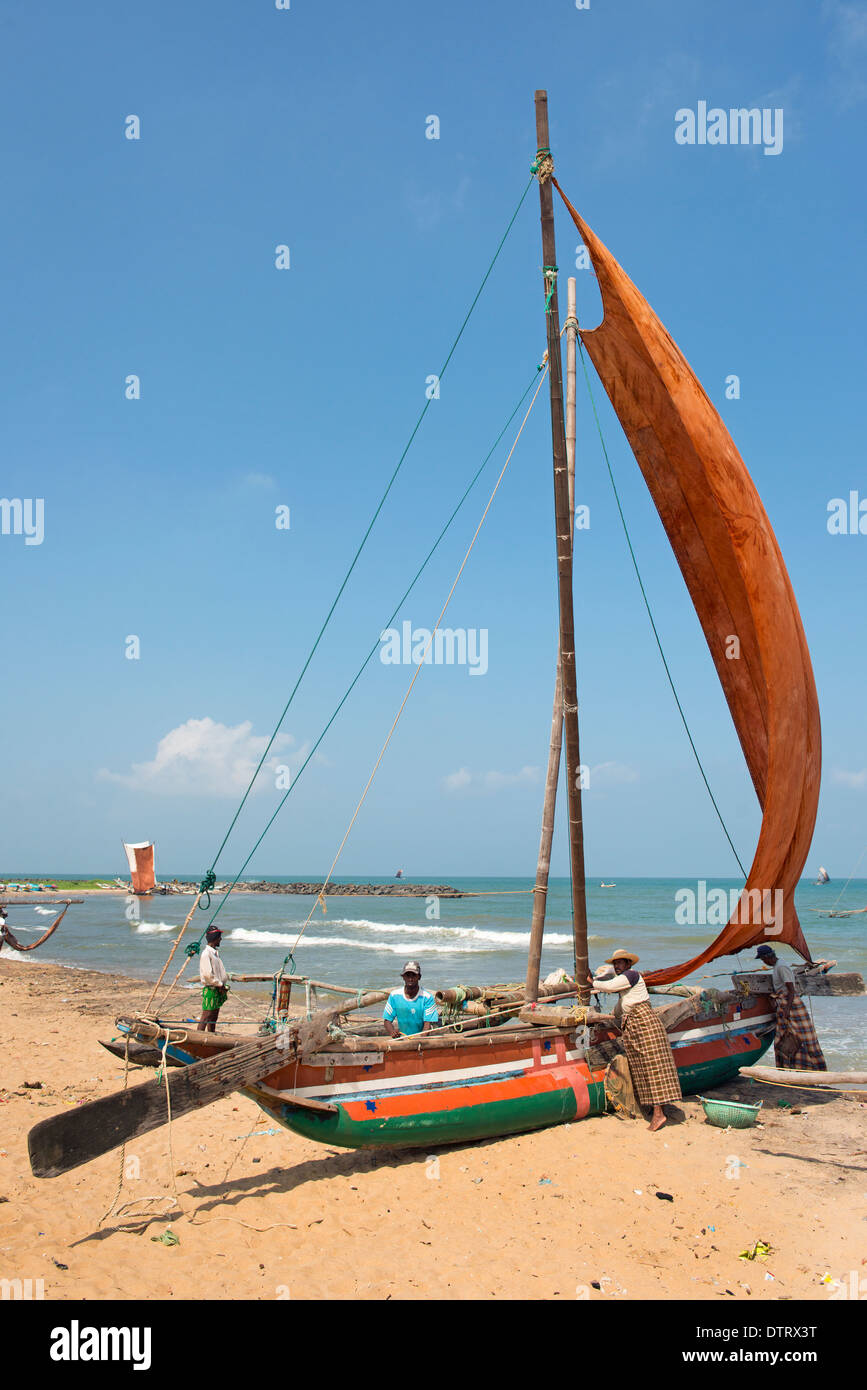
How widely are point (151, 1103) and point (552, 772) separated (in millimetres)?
5356

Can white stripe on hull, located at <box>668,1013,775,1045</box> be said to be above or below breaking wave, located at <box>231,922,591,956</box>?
above

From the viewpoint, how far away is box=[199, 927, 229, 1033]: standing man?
30.0 ft

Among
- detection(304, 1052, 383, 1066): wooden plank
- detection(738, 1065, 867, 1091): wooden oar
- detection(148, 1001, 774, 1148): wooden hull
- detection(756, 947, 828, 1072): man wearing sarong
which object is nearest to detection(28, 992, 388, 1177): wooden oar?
detection(304, 1052, 383, 1066): wooden plank

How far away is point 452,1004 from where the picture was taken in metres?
9.63

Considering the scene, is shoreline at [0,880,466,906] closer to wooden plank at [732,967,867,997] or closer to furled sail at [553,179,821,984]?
wooden plank at [732,967,867,997]

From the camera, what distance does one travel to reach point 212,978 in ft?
30.0

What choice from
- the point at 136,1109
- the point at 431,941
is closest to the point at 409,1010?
the point at 136,1109

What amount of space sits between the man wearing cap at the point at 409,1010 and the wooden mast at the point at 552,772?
1329 millimetres

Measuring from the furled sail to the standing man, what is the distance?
533 centimetres

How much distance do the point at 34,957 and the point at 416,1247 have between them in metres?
28.0


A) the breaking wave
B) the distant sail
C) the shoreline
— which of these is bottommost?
the shoreline

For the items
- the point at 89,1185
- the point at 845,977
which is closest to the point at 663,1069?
the point at 845,977

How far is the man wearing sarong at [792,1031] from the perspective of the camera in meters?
10.3

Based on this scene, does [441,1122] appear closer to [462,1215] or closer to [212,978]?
[462,1215]
